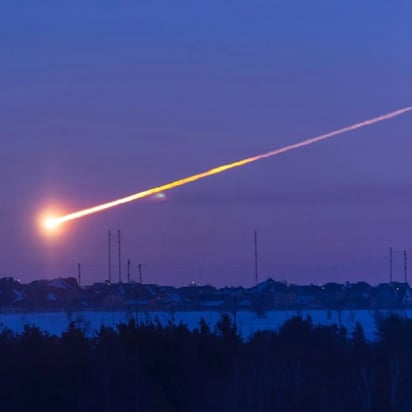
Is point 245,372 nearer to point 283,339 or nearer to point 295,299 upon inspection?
point 283,339

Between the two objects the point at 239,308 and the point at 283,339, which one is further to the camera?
the point at 239,308

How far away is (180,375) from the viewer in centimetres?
3155

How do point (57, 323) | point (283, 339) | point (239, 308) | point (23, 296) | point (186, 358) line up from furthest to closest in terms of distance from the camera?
point (239, 308), point (23, 296), point (57, 323), point (283, 339), point (186, 358)

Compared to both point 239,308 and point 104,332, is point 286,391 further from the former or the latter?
point 239,308

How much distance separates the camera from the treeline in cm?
2933

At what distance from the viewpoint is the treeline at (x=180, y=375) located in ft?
96.2

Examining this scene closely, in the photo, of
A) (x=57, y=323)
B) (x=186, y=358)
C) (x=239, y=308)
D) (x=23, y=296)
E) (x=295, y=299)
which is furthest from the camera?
(x=295, y=299)

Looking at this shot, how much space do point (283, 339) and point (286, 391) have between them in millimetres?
7676

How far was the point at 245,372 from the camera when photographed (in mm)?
31797

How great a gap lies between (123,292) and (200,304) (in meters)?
9.33

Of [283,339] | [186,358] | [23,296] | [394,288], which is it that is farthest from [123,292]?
[186,358]

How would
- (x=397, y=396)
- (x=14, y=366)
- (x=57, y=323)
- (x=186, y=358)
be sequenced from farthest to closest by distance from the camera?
(x=57, y=323)
(x=397, y=396)
(x=186, y=358)
(x=14, y=366)

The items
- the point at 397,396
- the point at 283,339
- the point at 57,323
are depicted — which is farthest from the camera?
the point at 57,323

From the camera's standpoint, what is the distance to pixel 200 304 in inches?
4028
